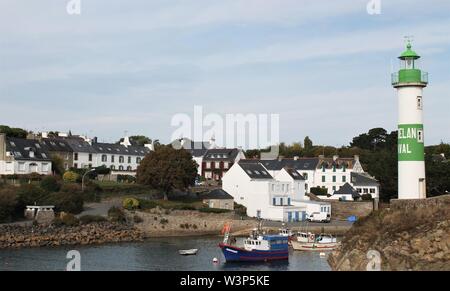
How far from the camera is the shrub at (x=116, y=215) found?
57.5 meters

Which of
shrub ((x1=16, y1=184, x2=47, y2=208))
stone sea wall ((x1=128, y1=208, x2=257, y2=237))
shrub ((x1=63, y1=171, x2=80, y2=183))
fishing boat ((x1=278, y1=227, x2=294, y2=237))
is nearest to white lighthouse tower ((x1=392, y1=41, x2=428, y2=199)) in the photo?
fishing boat ((x1=278, y1=227, x2=294, y2=237))

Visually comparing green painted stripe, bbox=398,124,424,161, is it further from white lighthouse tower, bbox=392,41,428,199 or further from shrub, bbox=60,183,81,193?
shrub, bbox=60,183,81,193

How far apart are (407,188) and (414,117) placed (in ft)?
14.7

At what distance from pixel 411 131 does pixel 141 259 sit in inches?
758

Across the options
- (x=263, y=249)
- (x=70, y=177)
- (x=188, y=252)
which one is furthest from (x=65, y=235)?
(x=70, y=177)

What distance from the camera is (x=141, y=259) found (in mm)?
41938

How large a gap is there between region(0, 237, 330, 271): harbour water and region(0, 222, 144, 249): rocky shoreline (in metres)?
2.12

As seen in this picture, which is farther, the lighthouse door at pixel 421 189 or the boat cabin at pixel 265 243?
the boat cabin at pixel 265 243

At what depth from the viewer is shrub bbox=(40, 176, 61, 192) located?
6191 cm

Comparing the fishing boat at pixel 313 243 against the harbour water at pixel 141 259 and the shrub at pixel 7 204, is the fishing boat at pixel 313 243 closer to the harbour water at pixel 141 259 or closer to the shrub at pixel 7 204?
the harbour water at pixel 141 259

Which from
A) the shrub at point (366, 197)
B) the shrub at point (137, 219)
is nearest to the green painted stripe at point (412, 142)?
the shrub at point (137, 219)

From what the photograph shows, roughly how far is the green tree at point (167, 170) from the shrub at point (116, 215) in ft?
22.8

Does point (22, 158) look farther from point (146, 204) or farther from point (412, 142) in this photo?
point (412, 142)
